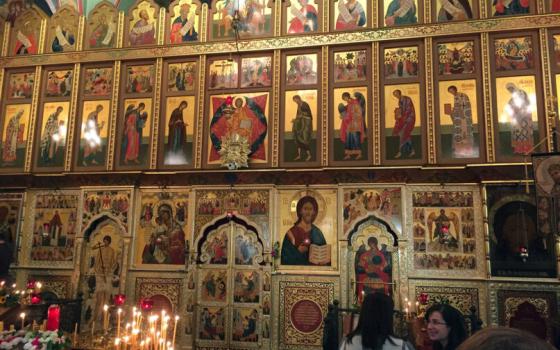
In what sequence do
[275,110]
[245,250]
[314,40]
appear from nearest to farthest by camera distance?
[245,250], [275,110], [314,40]

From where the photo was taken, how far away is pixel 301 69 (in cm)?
1368

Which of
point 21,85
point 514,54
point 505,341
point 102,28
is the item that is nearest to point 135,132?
point 102,28

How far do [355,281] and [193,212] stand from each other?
480cm

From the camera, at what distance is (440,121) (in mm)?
12617

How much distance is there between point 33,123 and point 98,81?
245 centimetres

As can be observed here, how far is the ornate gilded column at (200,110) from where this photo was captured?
541 inches

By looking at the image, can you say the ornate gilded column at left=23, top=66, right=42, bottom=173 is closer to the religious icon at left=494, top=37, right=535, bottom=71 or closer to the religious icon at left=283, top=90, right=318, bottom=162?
the religious icon at left=283, top=90, right=318, bottom=162

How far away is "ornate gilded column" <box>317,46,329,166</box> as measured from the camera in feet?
42.7

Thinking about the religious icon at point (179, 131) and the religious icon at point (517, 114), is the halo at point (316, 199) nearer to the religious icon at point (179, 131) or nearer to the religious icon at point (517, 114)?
the religious icon at point (179, 131)

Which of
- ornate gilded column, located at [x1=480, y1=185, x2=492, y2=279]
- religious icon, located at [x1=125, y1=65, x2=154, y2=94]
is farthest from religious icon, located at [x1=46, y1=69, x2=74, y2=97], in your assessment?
ornate gilded column, located at [x1=480, y1=185, x2=492, y2=279]

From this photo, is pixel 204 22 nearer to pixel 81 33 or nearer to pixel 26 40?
pixel 81 33

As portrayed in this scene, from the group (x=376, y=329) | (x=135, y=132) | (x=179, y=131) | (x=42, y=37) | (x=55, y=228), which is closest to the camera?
(x=376, y=329)

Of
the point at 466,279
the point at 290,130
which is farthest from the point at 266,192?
the point at 466,279

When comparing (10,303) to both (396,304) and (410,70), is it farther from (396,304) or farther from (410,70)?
(410,70)
